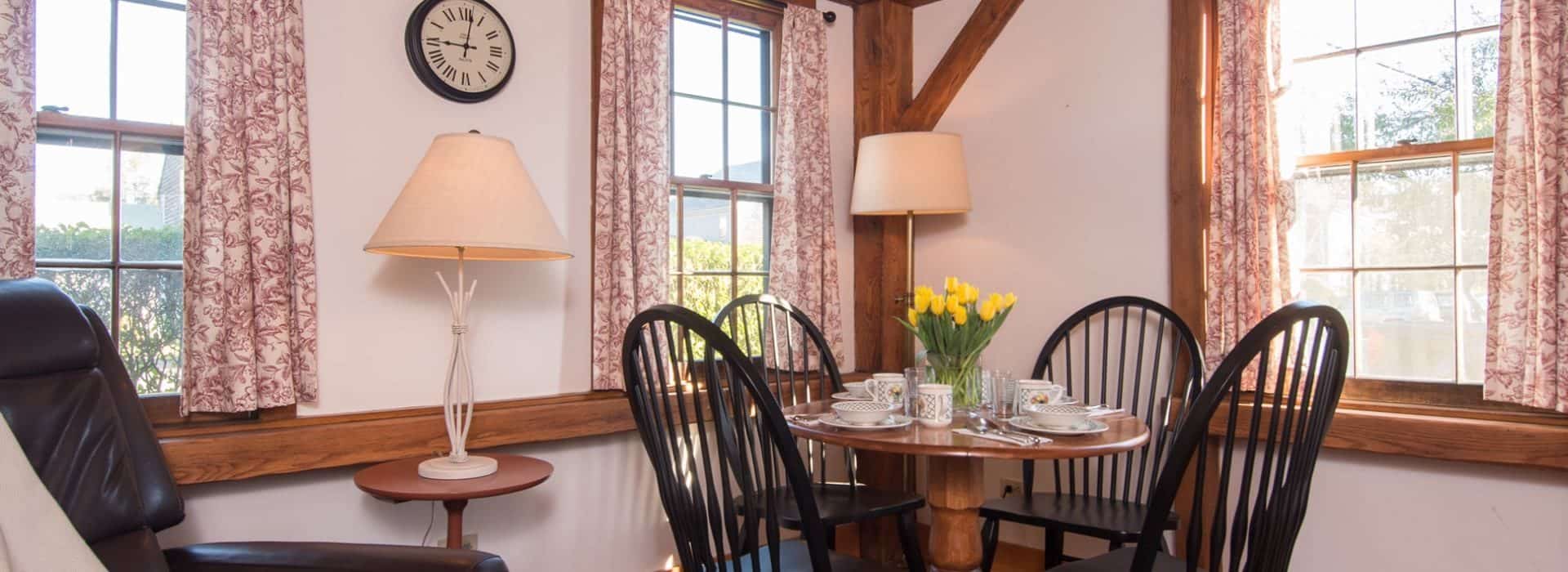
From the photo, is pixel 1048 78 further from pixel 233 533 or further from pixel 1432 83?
pixel 233 533

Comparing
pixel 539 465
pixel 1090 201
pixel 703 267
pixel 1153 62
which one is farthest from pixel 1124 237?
pixel 539 465

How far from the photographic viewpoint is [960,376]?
241 centimetres

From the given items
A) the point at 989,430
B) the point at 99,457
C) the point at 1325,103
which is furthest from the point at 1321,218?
the point at 99,457

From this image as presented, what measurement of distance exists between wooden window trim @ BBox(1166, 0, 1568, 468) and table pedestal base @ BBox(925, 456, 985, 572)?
4.30ft

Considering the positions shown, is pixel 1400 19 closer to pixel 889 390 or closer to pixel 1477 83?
pixel 1477 83

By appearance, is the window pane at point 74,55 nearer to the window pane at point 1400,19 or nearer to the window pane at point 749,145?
the window pane at point 749,145

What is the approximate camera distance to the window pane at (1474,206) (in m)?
2.65

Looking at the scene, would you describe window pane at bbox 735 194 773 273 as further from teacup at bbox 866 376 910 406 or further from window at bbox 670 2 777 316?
teacup at bbox 866 376 910 406

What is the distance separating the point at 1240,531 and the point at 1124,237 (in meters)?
1.85

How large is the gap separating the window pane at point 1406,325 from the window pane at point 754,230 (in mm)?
1958

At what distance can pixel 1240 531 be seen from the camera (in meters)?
1.61

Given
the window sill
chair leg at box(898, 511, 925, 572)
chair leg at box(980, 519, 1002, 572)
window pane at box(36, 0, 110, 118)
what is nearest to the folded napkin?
chair leg at box(898, 511, 925, 572)

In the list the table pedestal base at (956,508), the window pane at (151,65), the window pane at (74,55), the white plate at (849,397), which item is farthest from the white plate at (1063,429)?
the window pane at (74,55)

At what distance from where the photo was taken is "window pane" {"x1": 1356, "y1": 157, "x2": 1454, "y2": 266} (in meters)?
2.73
